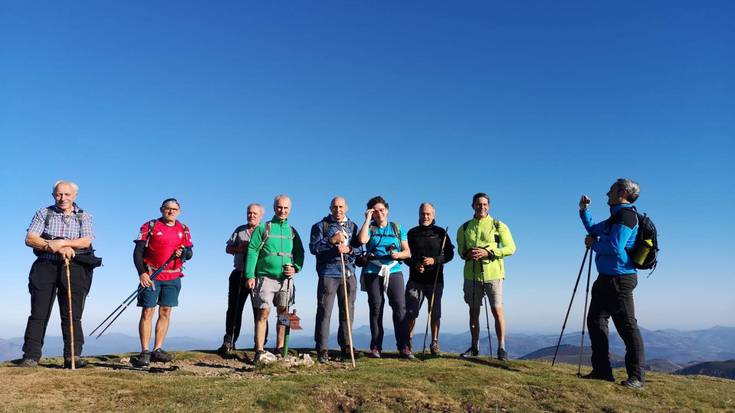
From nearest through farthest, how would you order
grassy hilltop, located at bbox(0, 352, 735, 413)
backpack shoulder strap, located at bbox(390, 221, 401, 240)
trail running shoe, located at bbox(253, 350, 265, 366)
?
grassy hilltop, located at bbox(0, 352, 735, 413) < trail running shoe, located at bbox(253, 350, 265, 366) < backpack shoulder strap, located at bbox(390, 221, 401, 240)

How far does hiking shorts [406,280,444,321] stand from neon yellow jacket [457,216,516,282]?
0.91 meters

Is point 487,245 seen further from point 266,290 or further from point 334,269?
point 266,290

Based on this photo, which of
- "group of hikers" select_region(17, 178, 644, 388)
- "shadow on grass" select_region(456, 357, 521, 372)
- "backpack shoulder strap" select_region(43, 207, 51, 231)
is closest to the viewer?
"group of hikers" select_region(17, 178, 644, 388)

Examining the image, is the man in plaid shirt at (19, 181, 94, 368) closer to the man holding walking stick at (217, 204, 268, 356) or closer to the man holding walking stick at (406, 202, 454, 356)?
the man holding walking stick at (217, 204, 268, 356)

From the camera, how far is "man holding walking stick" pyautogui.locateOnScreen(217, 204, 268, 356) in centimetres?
1246

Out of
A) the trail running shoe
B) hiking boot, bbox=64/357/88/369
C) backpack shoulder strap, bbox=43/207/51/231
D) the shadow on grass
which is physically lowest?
the shadow on grass

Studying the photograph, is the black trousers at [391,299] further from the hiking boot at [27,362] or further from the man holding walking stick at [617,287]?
the hiking boot at [27,362]

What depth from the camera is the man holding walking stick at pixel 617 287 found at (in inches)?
354

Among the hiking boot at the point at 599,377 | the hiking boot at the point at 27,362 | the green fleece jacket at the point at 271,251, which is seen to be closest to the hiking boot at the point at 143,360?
the hiking boot at the point at 27,362

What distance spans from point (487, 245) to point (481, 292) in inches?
46.2


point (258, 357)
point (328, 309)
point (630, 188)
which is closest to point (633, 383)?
point (630, 188)

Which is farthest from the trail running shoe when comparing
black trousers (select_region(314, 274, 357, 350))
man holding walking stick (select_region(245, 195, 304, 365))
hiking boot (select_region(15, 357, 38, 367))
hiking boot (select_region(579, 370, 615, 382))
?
hiking boot (select_region(579, 370, 615, 382))

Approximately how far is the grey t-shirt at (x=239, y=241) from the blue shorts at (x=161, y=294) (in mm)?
2049

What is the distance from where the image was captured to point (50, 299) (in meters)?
9.80
